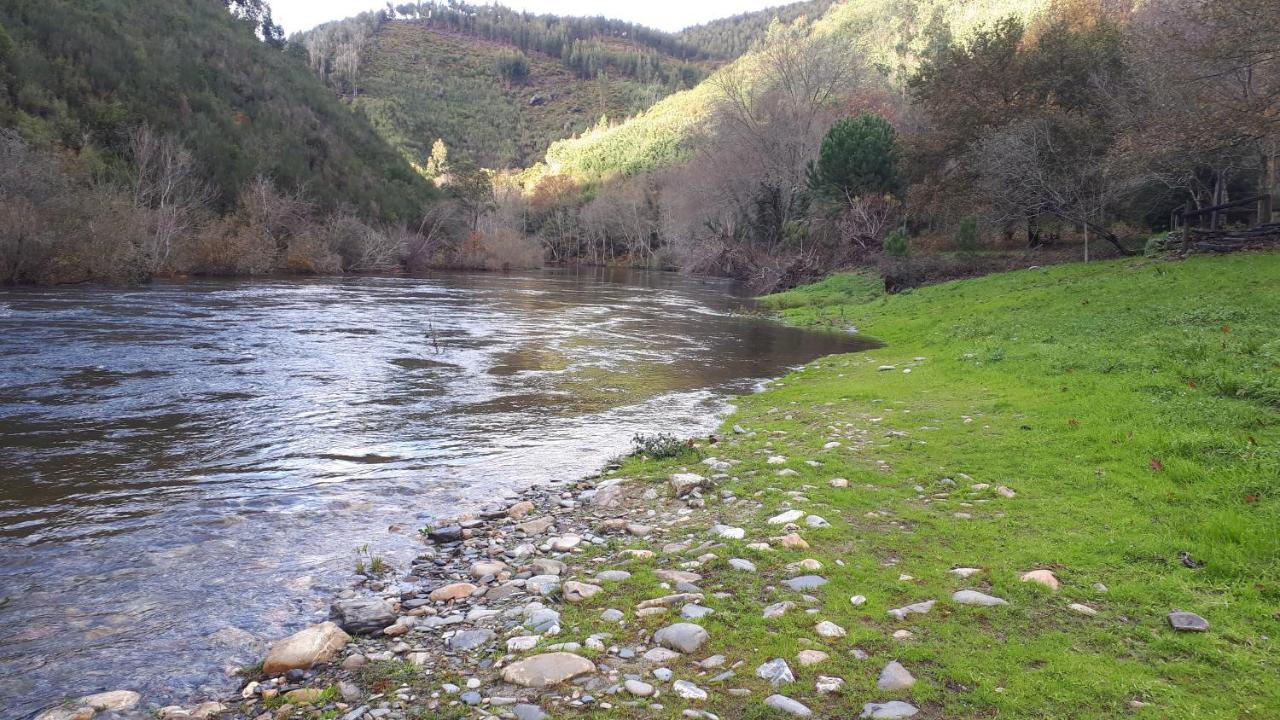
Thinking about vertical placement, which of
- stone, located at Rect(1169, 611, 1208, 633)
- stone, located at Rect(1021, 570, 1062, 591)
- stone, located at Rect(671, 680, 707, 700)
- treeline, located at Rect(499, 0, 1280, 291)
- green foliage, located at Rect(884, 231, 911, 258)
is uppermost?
treeline, located at Rect(499, 0, 1280, 291)

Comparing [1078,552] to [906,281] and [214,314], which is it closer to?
[214,314]

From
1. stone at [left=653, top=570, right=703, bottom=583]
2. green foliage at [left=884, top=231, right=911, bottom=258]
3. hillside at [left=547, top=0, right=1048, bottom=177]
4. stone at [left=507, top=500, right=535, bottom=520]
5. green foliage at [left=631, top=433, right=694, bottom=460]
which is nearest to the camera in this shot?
stone at [left=653, top=570, right=703, bottom=583]

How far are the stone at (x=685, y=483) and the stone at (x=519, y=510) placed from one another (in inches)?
64.4

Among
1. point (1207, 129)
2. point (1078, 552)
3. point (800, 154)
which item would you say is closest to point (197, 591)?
point (1078, 552)

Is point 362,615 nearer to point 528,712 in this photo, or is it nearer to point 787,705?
point 528,712

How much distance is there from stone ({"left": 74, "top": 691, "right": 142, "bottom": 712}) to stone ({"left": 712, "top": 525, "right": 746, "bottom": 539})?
428 cm

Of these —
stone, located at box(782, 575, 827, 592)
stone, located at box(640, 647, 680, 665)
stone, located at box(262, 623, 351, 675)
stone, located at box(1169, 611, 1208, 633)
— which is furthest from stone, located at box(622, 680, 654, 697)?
stone, located at box(1169, 611, 1208, 633)

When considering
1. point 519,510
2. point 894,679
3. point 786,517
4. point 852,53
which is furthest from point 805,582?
point 852,53

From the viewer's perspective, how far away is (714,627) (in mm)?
4324

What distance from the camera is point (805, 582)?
4.91m

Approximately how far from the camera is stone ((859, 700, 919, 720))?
3350 mm

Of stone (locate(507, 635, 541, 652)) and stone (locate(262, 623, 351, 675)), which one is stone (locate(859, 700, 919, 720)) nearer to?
stone (locate(507, 635, 541, 652))

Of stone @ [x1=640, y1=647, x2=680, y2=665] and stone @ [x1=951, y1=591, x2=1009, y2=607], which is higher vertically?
stone @ [x1=951, y1=591, x2=1009, y2=607]

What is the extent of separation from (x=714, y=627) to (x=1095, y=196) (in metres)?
32.5
